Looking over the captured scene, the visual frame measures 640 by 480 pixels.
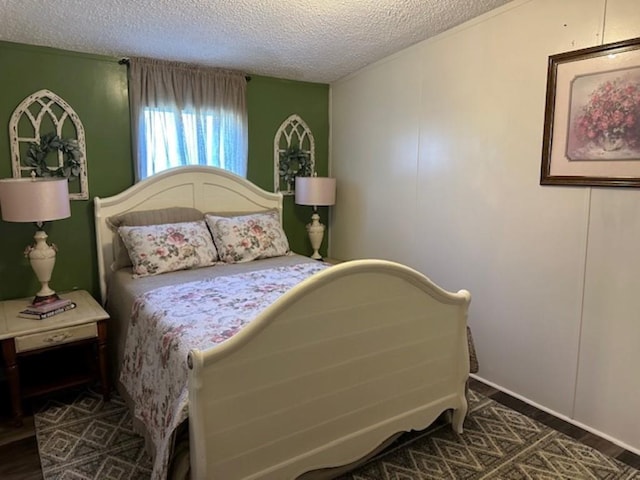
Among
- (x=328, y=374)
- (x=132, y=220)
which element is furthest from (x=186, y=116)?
(x=328, y=374)

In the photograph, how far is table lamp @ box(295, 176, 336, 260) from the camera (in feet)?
12.5

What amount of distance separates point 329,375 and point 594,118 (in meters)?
1.84

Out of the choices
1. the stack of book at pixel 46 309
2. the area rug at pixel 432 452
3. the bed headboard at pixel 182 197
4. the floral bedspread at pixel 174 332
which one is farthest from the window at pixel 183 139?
the area rug at pixel 432 452

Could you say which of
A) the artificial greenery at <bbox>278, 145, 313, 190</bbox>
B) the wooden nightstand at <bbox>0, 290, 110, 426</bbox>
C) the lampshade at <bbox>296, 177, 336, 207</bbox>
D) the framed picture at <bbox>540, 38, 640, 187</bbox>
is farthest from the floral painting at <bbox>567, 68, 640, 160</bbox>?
the wooden nightstand at <bbox>0, 290, 110, 426</bbox>

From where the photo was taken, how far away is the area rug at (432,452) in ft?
6.45

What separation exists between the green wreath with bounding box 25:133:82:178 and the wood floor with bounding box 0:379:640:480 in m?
1.54

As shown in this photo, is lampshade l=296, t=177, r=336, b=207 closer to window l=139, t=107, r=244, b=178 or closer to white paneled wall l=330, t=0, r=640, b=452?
white paneled wall l=330, t=0, r=640, b=452

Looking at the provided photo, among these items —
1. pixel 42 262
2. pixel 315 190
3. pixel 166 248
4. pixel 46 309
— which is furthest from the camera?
pixel 315 190

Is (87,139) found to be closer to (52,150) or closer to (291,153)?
(52,150)

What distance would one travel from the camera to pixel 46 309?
251 cm

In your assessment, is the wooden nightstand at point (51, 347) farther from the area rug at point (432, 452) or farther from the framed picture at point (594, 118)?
the framed picture at point (594, 118)

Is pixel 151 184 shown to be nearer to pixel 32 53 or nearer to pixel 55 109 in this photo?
pixel 55 109

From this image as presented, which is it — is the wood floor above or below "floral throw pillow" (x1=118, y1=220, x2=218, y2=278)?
below

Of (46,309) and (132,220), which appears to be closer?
(46,309)
